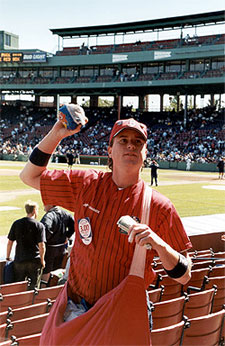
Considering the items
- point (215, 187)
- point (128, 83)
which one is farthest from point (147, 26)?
point (215, 187)

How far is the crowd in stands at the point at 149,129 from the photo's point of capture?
4159 cm

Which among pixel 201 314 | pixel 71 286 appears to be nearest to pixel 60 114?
pixel 71 286

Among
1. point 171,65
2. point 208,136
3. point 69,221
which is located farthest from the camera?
point 171,65

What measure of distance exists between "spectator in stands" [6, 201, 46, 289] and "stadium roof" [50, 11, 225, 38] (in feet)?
163

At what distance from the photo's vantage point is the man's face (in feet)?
8.64

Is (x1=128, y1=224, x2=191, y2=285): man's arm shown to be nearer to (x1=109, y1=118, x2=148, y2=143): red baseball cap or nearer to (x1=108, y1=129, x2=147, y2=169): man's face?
(x1=108, y1=129, x2=147, y2=169): man's face

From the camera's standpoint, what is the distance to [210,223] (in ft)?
40.6

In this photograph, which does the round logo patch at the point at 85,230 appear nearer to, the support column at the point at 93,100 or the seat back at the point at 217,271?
the seat back at the point at 217,271

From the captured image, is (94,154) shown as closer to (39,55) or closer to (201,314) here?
(39,55)

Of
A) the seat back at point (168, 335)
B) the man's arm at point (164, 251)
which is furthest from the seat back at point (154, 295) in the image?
the man's arm at point (164, 251)

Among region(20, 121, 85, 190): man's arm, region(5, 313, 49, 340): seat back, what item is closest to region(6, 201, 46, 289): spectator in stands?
region(5, 313, 49, 340): seat back

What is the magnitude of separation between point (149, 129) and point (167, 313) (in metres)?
46.5

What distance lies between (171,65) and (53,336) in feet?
179

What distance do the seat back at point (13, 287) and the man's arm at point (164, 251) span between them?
3231 mm
